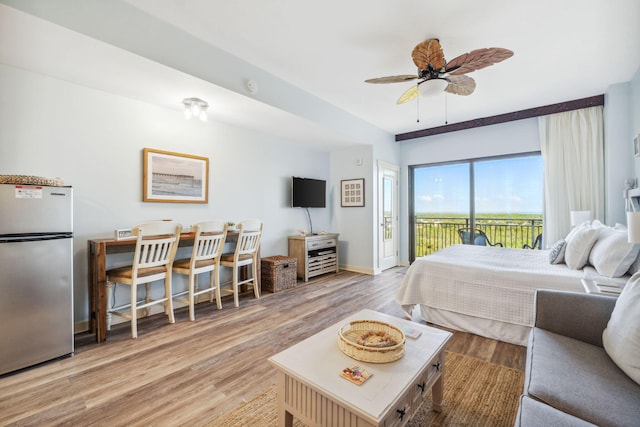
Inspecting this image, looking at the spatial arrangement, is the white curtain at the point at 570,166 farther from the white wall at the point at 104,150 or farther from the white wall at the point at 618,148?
the white wall at the point at 104,150

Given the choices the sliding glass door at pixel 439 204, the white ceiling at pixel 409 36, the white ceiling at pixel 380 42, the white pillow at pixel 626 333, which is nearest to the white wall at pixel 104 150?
the white ceiling at pixel 380 42

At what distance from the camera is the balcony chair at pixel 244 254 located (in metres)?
3.35

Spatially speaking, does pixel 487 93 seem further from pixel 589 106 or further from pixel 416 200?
pixel 416 200

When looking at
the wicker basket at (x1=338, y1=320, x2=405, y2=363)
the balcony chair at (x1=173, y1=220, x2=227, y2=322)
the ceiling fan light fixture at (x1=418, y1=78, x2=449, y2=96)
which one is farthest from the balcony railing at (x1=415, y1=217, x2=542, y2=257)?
the wicker basket at (x1=338, y1=320, x2=405, y2=363)

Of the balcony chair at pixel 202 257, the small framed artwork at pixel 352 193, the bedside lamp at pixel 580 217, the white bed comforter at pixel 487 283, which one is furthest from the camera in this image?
the small framed artwork at pixel 352 193

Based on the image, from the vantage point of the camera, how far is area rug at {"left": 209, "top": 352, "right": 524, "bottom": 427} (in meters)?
1.51

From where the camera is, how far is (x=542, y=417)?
34.4 inches

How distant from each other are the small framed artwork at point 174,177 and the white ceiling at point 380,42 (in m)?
0.68

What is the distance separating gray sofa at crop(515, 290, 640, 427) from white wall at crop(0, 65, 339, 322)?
3520 mm

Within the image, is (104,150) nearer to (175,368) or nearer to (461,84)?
(175,368)

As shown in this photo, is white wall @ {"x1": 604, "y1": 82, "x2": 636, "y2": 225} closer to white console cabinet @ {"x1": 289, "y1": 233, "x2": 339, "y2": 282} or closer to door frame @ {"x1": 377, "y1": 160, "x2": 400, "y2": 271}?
door frame @ {"x1": 377, "y1": 160, "x2": 400, "y2": 271}

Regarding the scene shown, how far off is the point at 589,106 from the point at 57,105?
20.3ft

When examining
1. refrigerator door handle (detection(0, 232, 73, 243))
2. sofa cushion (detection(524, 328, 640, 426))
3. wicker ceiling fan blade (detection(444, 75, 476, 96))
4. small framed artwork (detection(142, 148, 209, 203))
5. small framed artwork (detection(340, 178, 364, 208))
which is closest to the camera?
sofa cushion (detection(524, 328, 640, 426))

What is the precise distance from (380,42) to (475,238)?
3691 mm
